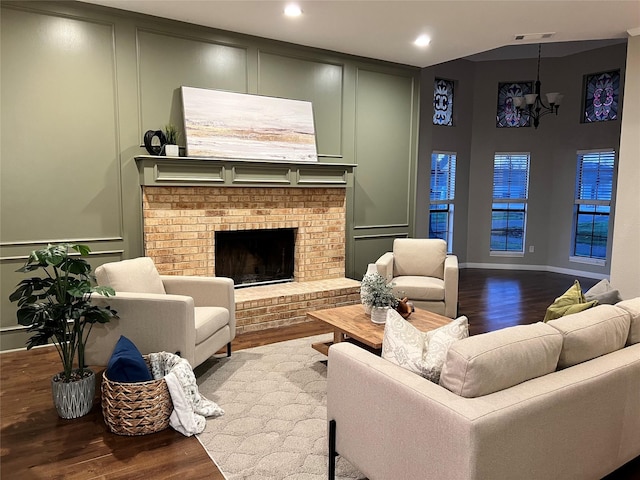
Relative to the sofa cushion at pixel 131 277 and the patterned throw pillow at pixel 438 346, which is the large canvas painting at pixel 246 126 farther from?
the patterned throw pillow at pixel 438 346

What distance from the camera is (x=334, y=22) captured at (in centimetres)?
450

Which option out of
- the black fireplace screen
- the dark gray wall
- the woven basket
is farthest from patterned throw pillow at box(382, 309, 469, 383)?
the dark gray wall

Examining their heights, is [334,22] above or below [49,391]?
above

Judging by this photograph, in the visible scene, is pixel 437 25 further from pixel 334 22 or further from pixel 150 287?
pixel 150 287

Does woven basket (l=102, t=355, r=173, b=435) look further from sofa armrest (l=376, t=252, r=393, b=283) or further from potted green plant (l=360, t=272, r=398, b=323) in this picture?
sofa armrest (l=376, t=252, r=393, b=283)

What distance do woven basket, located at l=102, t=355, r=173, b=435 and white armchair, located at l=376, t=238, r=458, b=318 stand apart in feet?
7.86

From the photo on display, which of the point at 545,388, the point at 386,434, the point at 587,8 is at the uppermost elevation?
the point at 587,8

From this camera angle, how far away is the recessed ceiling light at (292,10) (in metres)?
4.07

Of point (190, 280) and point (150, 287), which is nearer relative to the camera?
point (150, 287)

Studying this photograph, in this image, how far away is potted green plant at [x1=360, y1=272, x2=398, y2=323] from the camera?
133 inches

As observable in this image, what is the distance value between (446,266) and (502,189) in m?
4.32

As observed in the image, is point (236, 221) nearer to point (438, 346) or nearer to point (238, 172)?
point (238, 172)

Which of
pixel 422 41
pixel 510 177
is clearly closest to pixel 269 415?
pixel 422 41

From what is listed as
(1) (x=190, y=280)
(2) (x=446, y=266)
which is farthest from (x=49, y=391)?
(2) (x=446, y=266)
